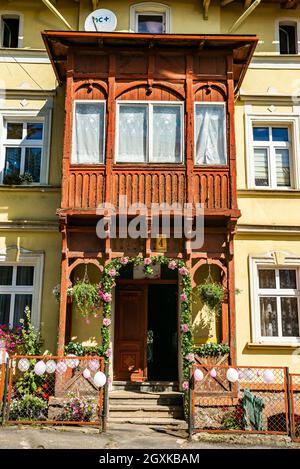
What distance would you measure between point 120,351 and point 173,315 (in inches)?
64.7

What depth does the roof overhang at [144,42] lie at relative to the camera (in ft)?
36.3

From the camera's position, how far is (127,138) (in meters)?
11.3

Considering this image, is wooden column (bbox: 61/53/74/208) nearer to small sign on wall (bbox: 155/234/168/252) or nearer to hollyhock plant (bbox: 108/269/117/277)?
hollyhock plant (bbox: 108/269/117/277)

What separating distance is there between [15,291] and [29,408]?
2.89 m

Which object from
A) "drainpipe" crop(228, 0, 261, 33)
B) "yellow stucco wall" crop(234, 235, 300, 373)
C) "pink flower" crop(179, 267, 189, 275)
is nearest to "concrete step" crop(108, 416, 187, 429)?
"yellow stucco wall" crop(234, 235, 300, 373)

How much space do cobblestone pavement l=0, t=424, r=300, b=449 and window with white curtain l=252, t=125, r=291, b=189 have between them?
6.16 meters

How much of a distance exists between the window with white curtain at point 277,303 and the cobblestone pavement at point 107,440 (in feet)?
10.7

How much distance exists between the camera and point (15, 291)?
1199 centimetres

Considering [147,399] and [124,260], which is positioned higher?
[124,260]

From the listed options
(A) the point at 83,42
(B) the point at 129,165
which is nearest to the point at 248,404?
(B) the point at 129,165

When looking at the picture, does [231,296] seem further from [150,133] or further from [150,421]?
[150,133]

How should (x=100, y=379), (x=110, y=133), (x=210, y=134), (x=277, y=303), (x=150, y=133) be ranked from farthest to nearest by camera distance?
1. (x=277, y=303)
2. (x=210, y=134)
3. (x=150, y=133)
4. (x=110, y=133)
5. (x=100, y=379)

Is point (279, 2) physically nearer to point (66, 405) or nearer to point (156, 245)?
point (156, 245)

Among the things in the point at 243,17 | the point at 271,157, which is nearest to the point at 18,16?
the point at 243,17
